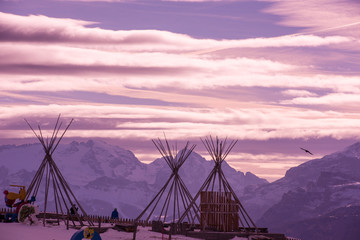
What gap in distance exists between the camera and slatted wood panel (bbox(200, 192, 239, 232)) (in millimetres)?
30719

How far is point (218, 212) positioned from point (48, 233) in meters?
8.79

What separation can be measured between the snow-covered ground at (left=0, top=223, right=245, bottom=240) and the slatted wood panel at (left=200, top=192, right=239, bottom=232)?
185 cm

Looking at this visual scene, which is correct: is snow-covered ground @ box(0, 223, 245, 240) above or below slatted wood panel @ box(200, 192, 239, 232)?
below

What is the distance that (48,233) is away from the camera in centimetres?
2611

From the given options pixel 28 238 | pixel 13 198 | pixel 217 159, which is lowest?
pixel 28 238

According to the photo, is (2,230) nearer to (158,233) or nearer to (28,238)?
(28,238)

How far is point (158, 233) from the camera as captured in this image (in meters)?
30.1

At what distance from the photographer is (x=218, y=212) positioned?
30797 mm

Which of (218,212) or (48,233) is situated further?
(218,212)

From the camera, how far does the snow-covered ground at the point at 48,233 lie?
24.1m

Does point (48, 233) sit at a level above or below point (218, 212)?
below

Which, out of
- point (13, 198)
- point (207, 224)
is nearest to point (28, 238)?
point (13, 198)

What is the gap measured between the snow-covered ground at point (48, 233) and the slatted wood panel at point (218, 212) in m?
1.85

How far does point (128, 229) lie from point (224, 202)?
514cm
